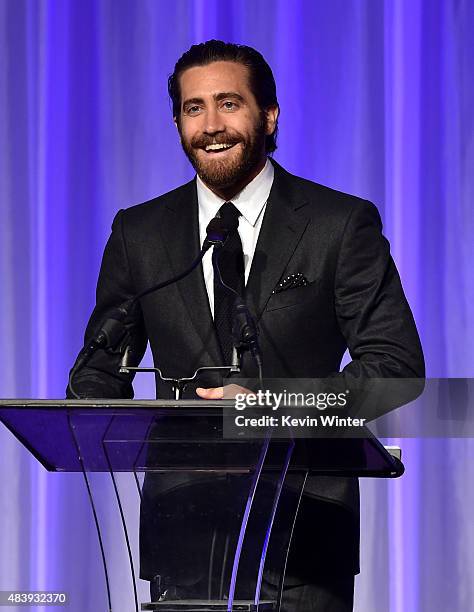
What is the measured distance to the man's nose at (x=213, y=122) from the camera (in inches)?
90.4

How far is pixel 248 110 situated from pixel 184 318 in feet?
1.53

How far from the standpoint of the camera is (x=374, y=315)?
6.97ft

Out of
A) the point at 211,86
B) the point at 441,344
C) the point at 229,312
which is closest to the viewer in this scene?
the point at 229,312

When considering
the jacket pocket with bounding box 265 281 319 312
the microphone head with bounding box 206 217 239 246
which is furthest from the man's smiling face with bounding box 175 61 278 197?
the microphone head with bounding box 206 217 239 246

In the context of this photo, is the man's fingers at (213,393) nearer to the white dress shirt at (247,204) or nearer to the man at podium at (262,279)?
the man at podium at (262,279)

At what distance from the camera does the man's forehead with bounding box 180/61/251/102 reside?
2.34 m

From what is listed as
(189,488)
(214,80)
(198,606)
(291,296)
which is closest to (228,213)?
(291,296)

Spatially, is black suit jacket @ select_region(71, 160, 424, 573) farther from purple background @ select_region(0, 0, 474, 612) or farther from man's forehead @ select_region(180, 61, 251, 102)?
purple background @ select_region(0, 0, 474, 612)

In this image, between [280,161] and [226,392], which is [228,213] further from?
[280,161]

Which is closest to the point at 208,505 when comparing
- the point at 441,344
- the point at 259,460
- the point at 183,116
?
the point at 259,460

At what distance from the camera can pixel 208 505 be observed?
157 centimetres

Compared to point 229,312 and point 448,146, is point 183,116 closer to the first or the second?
point 229,312

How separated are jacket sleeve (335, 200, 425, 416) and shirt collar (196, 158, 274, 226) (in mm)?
183

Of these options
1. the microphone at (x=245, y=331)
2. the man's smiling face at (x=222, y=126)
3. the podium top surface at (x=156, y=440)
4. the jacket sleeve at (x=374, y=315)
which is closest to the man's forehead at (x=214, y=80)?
the man's smiling face at (x=222, y=126)
